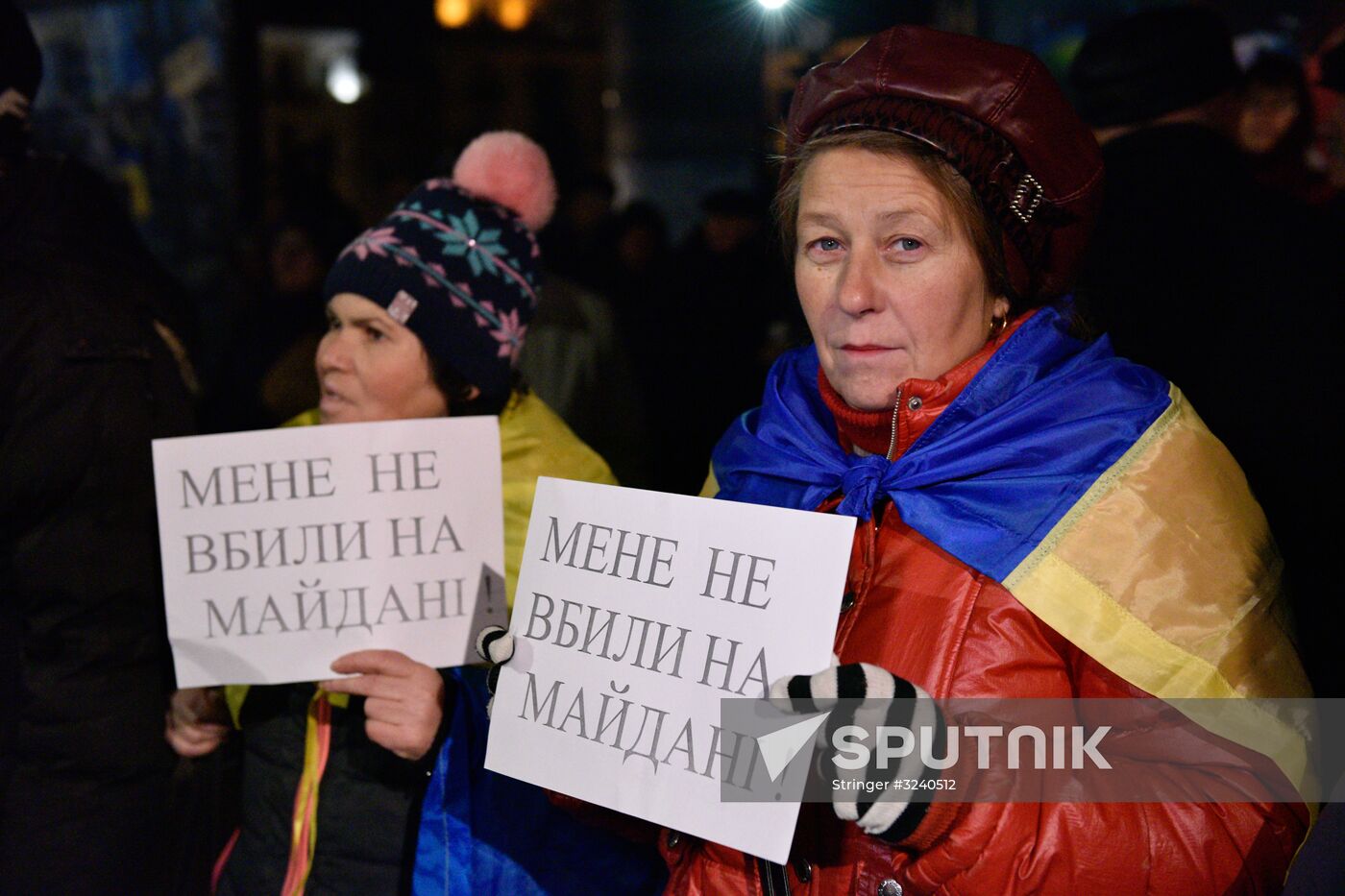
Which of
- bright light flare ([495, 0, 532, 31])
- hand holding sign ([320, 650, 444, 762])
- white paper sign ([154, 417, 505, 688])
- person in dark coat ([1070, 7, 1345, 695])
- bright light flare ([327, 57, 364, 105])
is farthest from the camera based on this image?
bright light flare ([495, 0, 532, 31])

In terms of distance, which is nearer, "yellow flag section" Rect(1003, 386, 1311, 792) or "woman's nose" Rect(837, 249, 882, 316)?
"yellow flag section" Rect(1003, 386, 1311, 792)

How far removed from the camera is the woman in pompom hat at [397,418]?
1977mm

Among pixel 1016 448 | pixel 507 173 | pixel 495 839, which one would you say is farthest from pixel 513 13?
pixel 1016 448

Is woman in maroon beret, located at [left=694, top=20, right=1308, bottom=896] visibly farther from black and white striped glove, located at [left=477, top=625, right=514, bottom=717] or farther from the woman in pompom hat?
the woman in pompom hat

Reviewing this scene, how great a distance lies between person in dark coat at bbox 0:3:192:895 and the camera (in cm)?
220

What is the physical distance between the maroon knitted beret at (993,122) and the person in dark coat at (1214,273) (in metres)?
0.76

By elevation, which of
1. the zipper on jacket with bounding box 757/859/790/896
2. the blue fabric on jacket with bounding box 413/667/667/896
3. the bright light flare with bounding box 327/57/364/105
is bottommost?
the blue fabric on jacket with bounding box 413/667/667/896

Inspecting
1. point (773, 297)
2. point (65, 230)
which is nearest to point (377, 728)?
point (65, 230)

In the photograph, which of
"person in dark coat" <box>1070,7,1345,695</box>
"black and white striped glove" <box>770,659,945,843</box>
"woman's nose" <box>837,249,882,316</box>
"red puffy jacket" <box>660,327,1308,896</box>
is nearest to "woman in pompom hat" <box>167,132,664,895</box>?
"red puffy jacket" <box>660,327,1308,896</box>

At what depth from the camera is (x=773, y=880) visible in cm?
154

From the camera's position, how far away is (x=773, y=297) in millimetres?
5012

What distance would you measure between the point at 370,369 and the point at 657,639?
107 centimetres

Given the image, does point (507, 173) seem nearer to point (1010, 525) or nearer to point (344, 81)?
point (1010, 525)

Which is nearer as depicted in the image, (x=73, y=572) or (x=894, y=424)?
(x=894, y=424)
